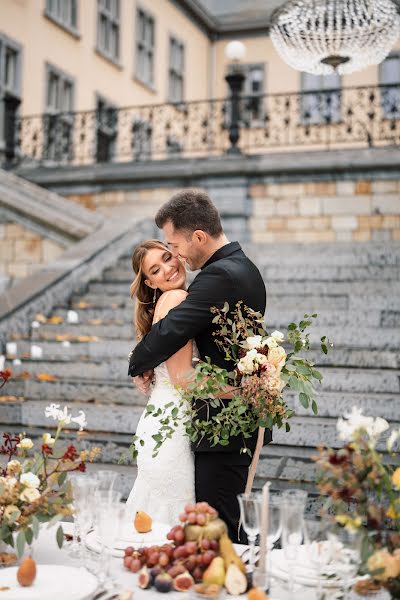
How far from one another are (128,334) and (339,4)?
15.2 feet

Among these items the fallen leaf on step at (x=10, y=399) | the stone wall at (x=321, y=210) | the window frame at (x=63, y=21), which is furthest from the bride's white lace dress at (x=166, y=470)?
the window frame at (x=63, y=21)

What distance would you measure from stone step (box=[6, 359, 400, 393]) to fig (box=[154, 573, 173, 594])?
153 inches

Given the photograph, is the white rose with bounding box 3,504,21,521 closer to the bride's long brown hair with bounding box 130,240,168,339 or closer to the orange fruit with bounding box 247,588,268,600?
the orange fruit with bounding box 247,588,268,600

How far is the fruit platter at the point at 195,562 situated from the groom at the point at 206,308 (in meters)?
0.78

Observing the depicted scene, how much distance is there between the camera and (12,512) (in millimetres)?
2078

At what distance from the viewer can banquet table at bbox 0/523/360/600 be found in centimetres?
197

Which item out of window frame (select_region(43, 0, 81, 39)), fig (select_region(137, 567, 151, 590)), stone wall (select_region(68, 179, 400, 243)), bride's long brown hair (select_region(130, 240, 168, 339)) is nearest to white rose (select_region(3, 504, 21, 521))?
fig (select_region(137, 567, 151, 590))

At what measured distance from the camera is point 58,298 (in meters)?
8.41

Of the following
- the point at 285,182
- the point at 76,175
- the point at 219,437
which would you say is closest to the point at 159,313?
the point at 219,437

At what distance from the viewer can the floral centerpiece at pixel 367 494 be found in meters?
1.73

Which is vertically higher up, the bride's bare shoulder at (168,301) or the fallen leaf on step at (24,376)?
the bride's bare shoulder at (168,301)

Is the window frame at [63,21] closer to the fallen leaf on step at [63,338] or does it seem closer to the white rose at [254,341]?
the fallen leaf on step at [63,338]

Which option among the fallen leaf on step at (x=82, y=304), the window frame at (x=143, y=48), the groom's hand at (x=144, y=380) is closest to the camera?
the groom's hand at (x=144, y=380)

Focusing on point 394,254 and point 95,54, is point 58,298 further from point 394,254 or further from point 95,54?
point 95,54
